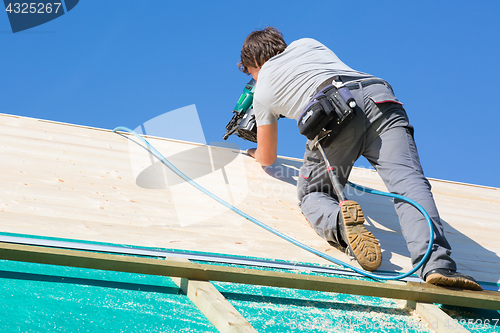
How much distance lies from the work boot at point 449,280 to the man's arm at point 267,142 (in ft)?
3.91

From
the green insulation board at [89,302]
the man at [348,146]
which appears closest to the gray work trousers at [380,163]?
the man at [348,146]

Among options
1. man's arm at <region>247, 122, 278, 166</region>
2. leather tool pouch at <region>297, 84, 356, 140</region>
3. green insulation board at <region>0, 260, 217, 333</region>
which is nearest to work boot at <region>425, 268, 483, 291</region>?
leather tool pouch at <region>297, 84, 356, 140</region>

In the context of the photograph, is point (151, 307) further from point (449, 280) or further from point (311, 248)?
point (449, 280)

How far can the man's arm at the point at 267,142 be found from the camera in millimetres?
2484

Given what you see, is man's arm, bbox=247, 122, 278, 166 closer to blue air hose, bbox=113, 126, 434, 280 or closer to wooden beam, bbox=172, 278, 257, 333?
blue air hose, bbox=113, 126, 434, 280

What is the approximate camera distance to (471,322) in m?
1.49

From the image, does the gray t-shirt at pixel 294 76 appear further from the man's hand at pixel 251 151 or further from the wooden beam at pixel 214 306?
the wooden beam at pixel 214 306

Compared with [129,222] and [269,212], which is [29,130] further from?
[269,212]

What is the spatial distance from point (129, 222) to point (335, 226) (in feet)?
3.06

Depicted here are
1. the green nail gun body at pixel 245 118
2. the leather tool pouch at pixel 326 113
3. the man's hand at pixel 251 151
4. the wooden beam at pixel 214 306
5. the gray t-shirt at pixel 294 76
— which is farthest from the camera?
the man's hand at pixel 251 151

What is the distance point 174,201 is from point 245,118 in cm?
93

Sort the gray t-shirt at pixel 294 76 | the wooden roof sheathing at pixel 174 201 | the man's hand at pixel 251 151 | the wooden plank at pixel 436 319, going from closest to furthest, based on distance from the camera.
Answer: the wooden plank at pixel 436 319
the wooden roof sheathing at pixel 174 201
the gray t-shirt at pixel 294 76
the man's hand at pixel 251 151

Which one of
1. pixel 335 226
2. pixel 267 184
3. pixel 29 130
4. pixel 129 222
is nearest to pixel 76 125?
pixel 29 130

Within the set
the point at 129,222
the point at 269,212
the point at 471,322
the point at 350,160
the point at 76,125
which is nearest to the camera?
the point at 471,322
